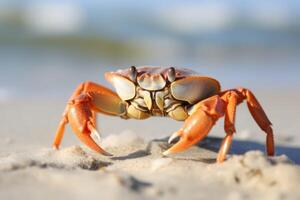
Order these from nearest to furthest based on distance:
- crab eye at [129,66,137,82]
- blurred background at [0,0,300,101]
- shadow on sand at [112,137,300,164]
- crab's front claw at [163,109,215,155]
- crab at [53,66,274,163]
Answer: crab's front claw at [163,109,215,155]
crab at [53,66,274,163]
shadow on sand at [112,137,300,164]
crab eye at [129,66,137,82]
blurred background at [0,0,300,101]

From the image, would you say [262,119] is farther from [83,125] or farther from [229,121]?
[83,125]

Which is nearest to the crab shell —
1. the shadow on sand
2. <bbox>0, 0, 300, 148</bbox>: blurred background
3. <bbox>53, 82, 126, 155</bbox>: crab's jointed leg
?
<bbox>53, 82, 126, 155</bbox>: crab's jointed leg

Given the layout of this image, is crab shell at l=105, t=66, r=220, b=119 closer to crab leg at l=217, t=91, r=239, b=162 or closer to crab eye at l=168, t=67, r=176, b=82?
crab eye at l=168, t=67, r=176, b=82

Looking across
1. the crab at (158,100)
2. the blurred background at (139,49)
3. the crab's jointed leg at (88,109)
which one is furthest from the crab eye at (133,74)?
the blurred background at (139,49)

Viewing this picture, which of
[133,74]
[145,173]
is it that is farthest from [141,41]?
[145,173]

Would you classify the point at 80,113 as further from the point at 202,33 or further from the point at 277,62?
the point at 202,33

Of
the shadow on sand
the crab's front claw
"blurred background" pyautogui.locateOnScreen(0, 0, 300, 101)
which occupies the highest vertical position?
the crab's front claw
